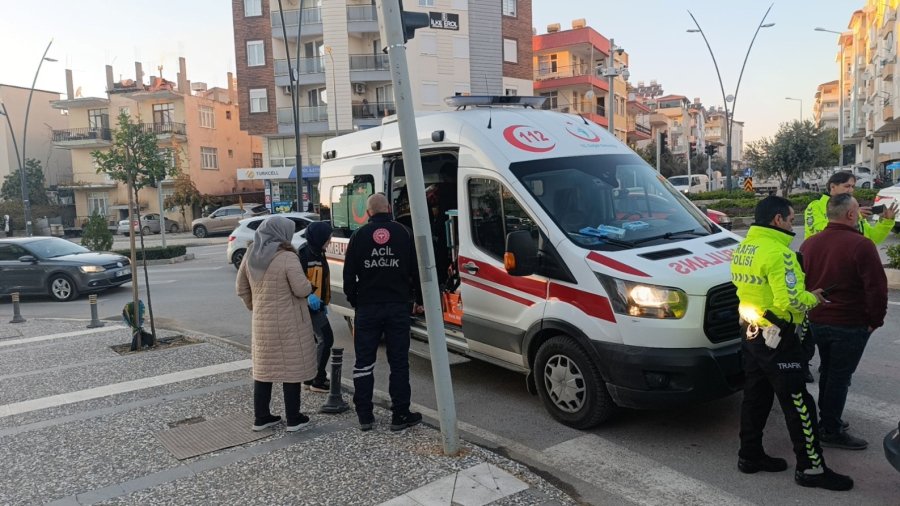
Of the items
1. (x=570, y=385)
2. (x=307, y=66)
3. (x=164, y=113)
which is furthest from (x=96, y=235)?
(x=164, y=113)

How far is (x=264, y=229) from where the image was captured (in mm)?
5113

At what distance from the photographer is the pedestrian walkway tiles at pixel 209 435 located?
16.3 feet

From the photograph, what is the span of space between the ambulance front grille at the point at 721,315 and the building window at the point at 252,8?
44243 mm

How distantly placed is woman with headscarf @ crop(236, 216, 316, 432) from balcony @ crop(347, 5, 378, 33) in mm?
38929

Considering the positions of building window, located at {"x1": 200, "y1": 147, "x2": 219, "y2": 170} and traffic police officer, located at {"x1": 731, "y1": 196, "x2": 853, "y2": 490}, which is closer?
traffic police officer, located at {"x1": 731, "y1": 196, "x2": 853, "y2": 490}

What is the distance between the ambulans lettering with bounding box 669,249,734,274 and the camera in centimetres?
475

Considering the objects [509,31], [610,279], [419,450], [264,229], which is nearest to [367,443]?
[419,450]

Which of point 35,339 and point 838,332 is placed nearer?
point 838,332

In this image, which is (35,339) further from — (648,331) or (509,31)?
(509,31)

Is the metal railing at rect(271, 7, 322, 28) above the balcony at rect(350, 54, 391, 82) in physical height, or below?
above

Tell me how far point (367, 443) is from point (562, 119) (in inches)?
136

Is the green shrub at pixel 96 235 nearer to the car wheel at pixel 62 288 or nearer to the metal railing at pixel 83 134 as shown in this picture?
the car wheel at pixel 62 288

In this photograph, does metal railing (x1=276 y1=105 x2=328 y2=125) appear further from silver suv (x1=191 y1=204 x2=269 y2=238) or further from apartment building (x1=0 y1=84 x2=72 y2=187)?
apartment building (x1=0 y1=84 x2=72 y2=187)

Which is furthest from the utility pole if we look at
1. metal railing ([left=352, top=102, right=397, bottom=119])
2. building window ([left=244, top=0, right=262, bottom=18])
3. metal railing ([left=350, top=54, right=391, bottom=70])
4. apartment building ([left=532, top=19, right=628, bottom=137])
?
apartment building ([left=532, top=19, right=628, bottom=137])
